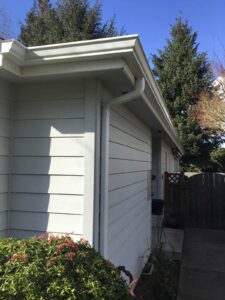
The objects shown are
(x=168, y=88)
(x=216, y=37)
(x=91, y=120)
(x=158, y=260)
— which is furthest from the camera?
(x=168, y=88)

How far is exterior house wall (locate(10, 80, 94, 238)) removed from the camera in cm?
276

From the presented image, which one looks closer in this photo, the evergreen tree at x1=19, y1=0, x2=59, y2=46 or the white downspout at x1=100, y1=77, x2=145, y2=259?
the white downspout at x1=100, y1=77, x2=145, y2=259

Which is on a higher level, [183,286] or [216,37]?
[216,37]

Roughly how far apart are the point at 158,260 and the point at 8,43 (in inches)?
141

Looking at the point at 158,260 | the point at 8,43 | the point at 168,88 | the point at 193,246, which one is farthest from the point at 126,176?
the point at 168,88

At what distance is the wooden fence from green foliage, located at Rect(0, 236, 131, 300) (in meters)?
7.84

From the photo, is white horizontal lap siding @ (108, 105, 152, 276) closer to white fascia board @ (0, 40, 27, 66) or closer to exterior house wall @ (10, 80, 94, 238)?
exterior house wall @ (10, 80, 94, 238)

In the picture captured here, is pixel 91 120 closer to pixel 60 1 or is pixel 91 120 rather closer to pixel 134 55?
pixel 134 55

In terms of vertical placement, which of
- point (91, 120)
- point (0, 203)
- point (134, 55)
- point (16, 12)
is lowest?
point (0, 203)

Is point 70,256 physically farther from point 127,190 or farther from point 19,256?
point 127,190

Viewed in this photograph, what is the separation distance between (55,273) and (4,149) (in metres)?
1.37

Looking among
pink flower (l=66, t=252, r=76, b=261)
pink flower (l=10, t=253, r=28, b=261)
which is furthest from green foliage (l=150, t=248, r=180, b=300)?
pink flower (l=10, t=253, r=28, b=261)

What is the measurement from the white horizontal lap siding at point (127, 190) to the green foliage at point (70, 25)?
13429 millimetres

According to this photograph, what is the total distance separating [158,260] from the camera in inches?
181
